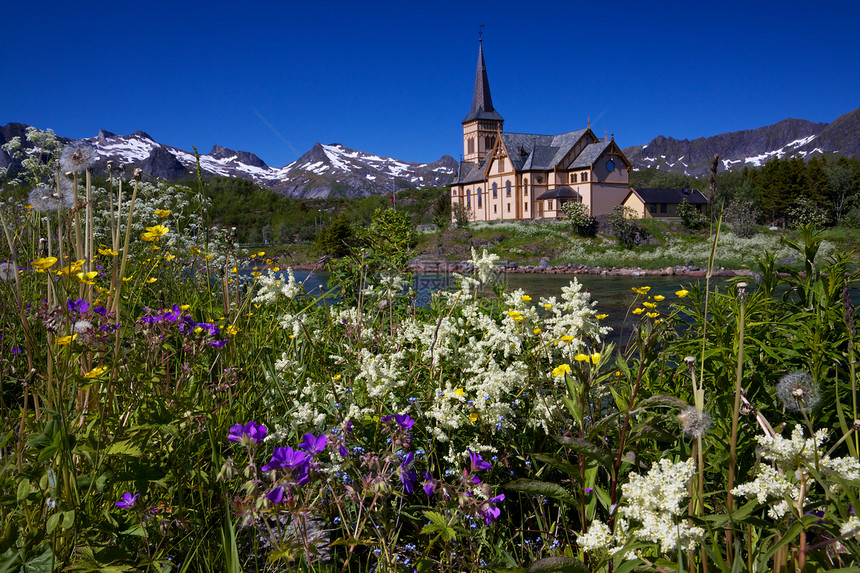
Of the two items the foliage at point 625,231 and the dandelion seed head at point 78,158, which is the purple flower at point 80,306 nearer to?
the dandelion seed head at point 78,158

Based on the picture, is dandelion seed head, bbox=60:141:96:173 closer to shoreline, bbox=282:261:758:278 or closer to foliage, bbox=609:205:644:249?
shoreline, bbox=282:261:758:278

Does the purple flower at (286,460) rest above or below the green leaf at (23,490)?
above

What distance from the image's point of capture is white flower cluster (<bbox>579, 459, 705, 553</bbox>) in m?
0.90

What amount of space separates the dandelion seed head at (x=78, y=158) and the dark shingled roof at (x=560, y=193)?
1993 inches

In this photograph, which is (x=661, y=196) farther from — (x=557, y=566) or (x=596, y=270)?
(x=557, y=566)

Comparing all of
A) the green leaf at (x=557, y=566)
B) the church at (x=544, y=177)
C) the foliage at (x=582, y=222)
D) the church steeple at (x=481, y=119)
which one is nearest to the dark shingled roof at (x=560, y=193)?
the church at (x=544, y=177)

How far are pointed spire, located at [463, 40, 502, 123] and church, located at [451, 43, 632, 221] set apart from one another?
26.5 feet

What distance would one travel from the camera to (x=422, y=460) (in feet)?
6.26

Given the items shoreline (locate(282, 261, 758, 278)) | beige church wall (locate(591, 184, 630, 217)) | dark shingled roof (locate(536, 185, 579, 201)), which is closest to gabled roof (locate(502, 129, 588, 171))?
dark shingled roof (locate(536, 185, 579, 201))

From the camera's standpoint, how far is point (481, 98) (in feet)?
217

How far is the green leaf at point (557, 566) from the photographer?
114 cm

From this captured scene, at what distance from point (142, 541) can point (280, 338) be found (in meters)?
1.77

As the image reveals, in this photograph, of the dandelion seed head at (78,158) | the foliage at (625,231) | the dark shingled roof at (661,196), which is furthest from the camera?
the dark shingled roof at (661,196)

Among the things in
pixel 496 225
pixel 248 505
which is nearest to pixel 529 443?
pixel 248 505
